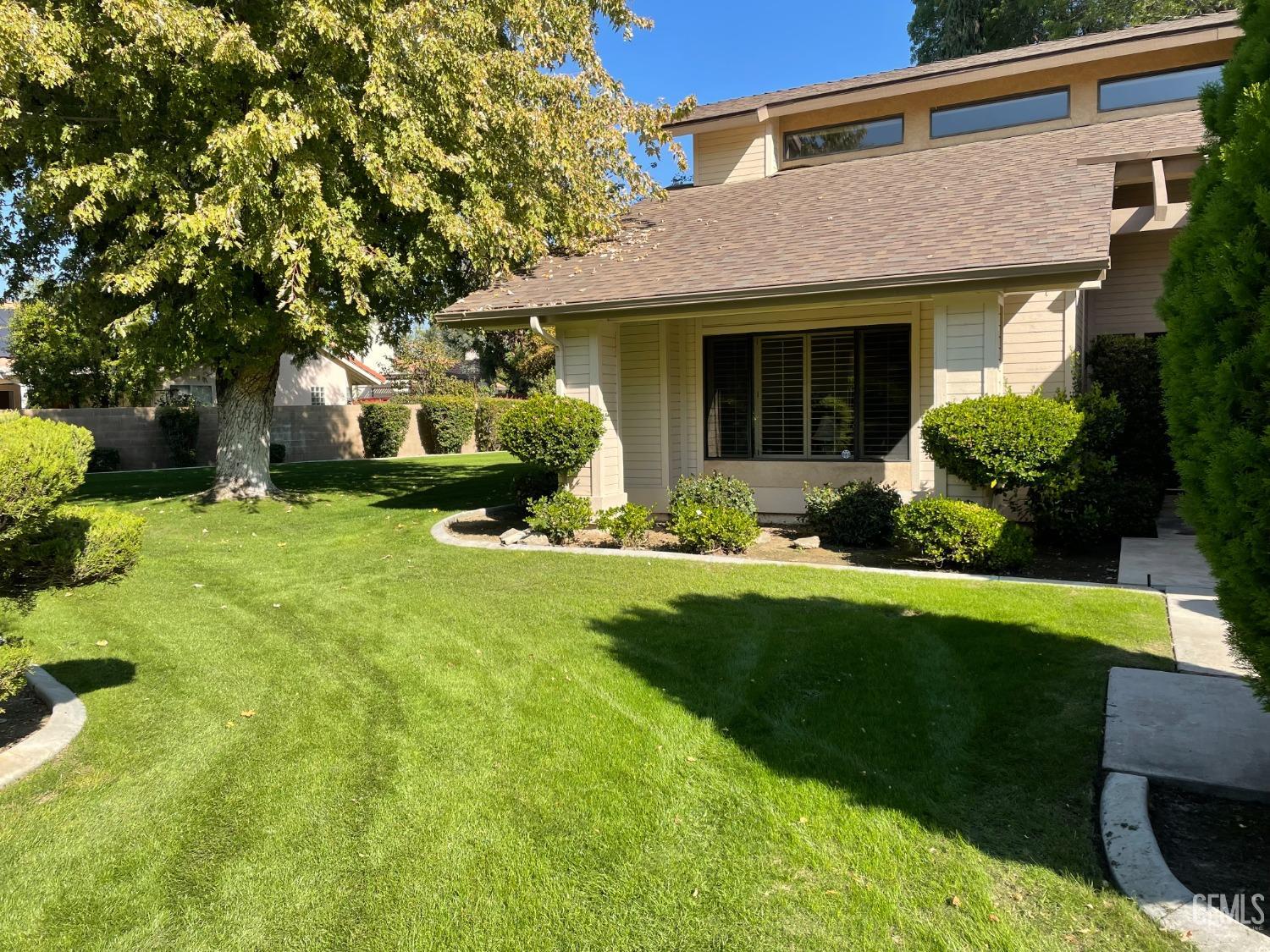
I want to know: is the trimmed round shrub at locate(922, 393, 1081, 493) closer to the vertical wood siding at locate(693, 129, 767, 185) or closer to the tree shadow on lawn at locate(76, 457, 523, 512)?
the tree shadow on lawn at locate(76, 457, 523, 512)

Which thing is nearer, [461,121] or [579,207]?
[461,121]

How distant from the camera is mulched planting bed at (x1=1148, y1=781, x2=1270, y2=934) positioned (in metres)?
2.62

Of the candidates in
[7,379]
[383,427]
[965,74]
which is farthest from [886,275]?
[7,379]

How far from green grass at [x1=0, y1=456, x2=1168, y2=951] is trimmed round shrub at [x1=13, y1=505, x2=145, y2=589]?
0.89 m

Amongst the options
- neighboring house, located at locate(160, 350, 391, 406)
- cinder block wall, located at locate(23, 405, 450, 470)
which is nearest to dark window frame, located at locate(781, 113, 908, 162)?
cinder block wall, located at locate(23, 405, 450, 470)

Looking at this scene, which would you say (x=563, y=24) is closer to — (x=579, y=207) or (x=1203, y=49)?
(x=579, y=207)

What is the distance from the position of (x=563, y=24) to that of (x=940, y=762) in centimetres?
1267

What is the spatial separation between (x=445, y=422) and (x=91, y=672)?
21484 millimetres

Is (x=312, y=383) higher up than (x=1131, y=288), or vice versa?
(x=312, y=383)

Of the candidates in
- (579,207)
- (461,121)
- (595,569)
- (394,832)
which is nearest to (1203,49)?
(579,207)

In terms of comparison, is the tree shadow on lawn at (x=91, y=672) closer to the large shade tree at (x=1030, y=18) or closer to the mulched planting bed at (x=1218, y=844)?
the mulched planting bed at (x=1218, y=844)

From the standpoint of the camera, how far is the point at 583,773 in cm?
355

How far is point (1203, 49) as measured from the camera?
1137 cm

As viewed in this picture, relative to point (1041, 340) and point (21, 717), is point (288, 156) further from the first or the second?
point (1041, 340)
